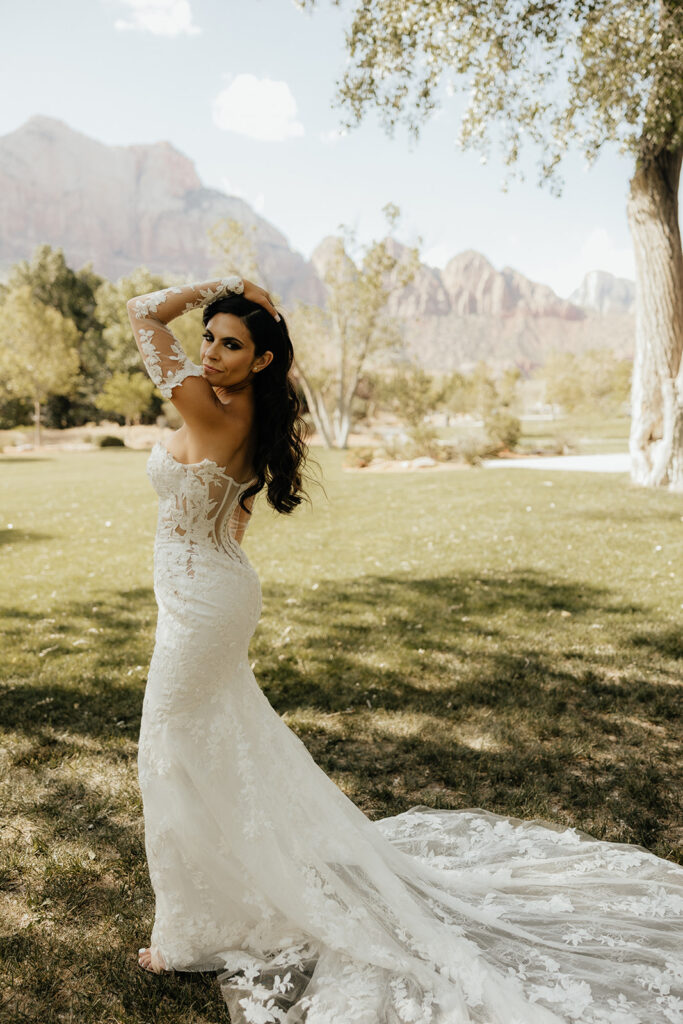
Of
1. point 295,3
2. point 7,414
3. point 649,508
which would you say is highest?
point 295,3

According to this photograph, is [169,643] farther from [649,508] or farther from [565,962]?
[649,508]

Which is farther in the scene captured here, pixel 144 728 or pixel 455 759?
pixel 455 759

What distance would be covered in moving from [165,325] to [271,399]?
1.72 ft

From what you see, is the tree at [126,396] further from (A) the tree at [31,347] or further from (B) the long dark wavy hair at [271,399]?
(B) the long dark wavy hair at [271,399]

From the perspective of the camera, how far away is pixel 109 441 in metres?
41.3

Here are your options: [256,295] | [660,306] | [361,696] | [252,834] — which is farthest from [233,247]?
[252,834]

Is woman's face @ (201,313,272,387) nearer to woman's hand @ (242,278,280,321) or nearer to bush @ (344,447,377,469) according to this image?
woman's hand @ (242,278,280,321)

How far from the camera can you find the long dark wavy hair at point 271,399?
115 inches

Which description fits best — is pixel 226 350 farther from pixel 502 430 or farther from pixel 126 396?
pixel 126 396

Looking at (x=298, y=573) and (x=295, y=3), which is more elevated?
(x=295, y=3)

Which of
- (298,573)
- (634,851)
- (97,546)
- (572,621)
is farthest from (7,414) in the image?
(634,851)

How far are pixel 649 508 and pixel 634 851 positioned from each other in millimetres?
11678

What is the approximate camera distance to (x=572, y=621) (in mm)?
7738

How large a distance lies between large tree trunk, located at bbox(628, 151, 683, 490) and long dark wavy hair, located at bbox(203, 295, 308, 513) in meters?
14.5
